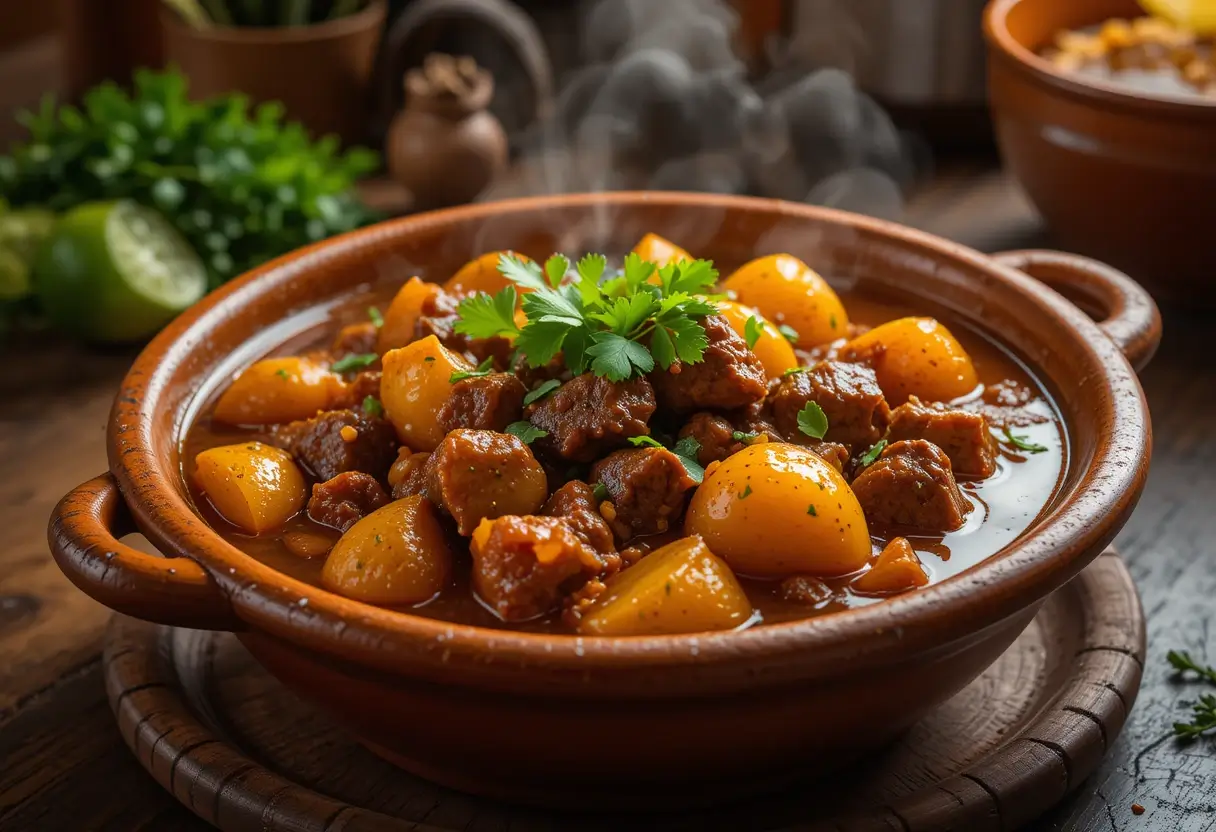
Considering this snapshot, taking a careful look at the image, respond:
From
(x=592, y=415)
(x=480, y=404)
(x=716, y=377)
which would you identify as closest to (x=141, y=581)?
(x=480, y=404)

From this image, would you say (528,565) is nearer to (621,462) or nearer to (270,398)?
(621,462)

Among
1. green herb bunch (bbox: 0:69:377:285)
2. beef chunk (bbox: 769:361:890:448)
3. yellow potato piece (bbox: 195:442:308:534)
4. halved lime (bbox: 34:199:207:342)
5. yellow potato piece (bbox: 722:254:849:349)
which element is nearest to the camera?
yellow potato piece (bbox: 195:442:308:534)

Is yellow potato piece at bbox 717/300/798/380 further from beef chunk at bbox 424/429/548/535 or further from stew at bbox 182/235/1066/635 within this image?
beef chunk at bbox 424/429/548/535

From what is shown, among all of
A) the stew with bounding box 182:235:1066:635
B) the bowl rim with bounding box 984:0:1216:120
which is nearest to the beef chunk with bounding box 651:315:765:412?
the stew with bounding box 182:235:1066:635

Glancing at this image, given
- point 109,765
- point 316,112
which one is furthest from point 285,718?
point 316,112

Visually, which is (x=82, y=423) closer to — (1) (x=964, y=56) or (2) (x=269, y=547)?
(2) (x=269, y=547)
